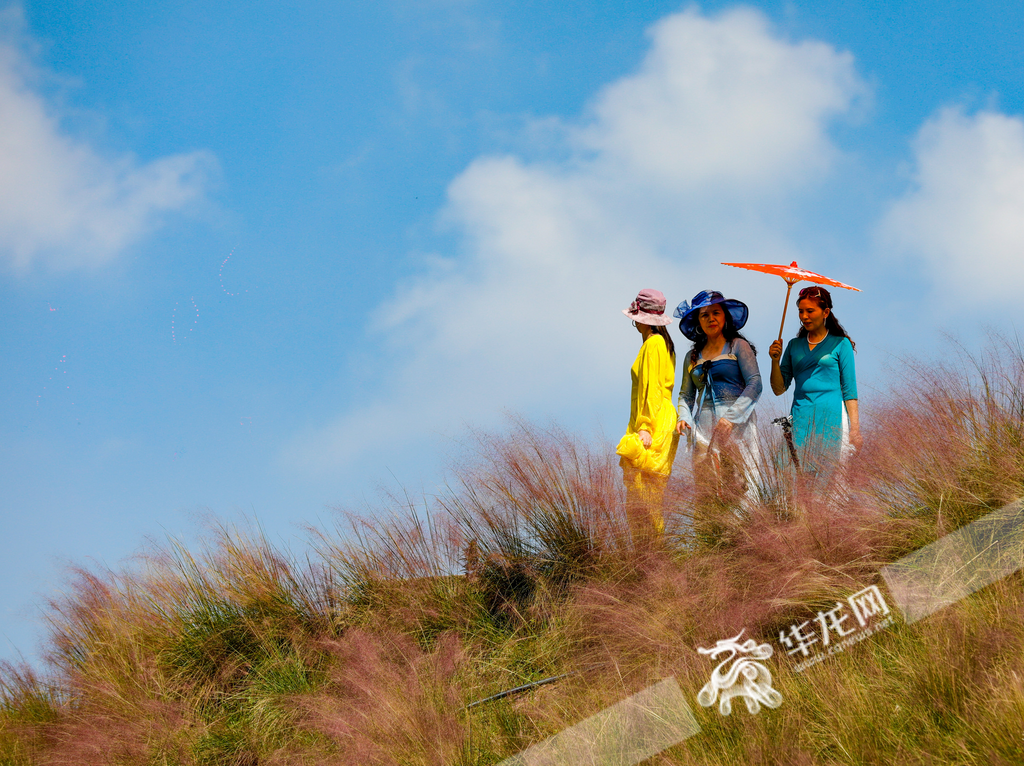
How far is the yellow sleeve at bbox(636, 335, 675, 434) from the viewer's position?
6336 millimetres

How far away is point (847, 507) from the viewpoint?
555cm

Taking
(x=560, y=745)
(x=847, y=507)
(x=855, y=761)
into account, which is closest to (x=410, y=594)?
(x=560, y=745)

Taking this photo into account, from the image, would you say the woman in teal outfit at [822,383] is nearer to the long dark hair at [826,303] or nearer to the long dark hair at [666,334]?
the long dark hair at [826,303]

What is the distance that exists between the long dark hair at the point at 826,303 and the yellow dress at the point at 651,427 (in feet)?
3.73

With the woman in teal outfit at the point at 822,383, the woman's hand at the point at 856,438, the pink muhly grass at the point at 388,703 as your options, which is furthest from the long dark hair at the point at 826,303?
the pink muhly grass at the point at 388,703

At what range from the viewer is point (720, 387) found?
6.43m

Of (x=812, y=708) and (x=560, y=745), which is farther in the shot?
(x=560, y=745)

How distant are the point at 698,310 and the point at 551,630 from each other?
256 cm

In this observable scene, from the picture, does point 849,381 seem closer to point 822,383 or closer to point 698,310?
point 822,383

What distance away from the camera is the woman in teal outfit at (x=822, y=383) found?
6.39m

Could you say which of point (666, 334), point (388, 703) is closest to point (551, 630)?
point (388, 703)

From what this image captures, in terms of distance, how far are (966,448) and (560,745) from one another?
3.28 metres

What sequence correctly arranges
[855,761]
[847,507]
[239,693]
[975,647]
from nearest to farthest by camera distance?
[855,761], [975,647], [847,507], [239,693]

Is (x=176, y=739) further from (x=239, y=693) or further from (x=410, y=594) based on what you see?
(x=410, y=594)
